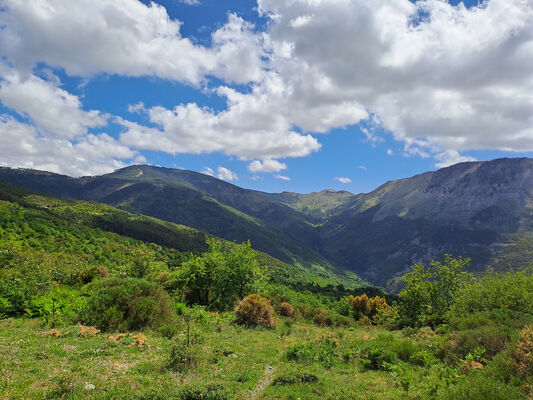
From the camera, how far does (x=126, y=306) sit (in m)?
17.6

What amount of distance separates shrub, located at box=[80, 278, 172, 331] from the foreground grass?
2.05 meters

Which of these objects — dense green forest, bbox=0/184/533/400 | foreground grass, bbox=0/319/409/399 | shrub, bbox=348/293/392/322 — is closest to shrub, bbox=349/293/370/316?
shrub, bbox=348/293/392/322

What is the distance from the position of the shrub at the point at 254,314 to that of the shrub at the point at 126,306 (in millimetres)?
7117

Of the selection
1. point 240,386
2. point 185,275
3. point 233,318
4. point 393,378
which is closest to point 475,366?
point 393,378

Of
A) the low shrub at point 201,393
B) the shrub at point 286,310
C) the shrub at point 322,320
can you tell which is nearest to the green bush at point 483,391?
the low shrub at point 201,393

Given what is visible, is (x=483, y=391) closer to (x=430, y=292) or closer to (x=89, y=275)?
(x=430, y=292)

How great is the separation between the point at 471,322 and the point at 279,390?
1455cm

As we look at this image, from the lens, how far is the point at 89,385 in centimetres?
871

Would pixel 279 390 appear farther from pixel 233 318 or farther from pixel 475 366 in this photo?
pixel 233 318

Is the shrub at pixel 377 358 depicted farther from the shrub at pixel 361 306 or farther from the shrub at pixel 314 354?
the shrub at pixel 361 306

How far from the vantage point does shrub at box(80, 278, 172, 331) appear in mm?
16609

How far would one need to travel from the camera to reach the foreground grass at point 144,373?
8.55 meters

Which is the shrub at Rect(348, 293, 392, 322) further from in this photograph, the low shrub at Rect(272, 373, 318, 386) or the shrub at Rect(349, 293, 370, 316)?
the low shrub at Rect(272, 373, 318, 386)

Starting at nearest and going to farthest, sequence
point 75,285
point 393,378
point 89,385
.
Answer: point 89,385 < point 393,378 < point 75,285
